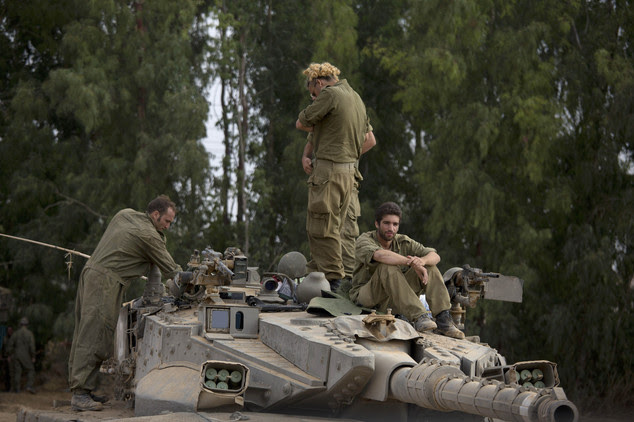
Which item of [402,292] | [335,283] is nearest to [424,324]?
[402,292]

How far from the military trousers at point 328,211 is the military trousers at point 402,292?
125 cm

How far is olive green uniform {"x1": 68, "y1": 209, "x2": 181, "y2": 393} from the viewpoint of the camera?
433 inches

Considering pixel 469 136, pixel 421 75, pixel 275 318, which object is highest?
pixel 421 75

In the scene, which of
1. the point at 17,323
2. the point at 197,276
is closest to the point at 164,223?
the point at 197,276

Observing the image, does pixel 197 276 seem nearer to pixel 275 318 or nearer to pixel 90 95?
pixel 275 318

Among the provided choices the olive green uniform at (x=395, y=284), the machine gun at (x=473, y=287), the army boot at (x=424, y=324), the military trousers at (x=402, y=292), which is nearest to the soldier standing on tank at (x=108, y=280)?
the olive green uniform at (x=395, y=284)

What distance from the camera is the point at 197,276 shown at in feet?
32.8

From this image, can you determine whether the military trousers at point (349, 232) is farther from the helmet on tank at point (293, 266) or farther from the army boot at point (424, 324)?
the army boot at point (424, 324)

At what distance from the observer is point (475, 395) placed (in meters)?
7.10

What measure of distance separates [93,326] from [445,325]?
12.8 feet

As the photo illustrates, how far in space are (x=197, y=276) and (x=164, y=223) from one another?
167 centimetres

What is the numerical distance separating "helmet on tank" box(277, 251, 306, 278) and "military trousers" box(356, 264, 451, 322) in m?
1.73

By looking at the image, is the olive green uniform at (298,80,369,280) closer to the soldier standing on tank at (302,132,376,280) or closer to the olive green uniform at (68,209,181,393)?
the soldier standing on tank at (302,132,376,280)

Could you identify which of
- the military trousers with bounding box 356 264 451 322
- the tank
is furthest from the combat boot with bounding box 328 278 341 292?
the military trousers with bounding box 356 264 451 322
